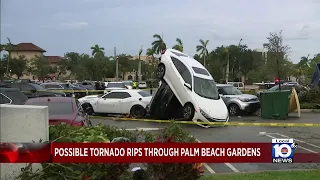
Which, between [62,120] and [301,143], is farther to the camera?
[301,143]

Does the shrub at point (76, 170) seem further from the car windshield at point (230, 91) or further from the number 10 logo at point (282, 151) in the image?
the car windshield at point (230, 91)

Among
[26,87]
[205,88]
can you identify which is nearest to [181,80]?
[205,88]

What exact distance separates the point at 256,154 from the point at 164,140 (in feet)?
5.11

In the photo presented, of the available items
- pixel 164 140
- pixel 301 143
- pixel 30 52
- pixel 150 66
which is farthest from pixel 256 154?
pixel 30 52

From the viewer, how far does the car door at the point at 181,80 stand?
14.8 meters

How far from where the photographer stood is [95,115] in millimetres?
19719

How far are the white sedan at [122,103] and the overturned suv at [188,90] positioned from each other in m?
2.78

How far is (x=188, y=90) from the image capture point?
1483cm

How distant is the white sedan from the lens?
18453 mm

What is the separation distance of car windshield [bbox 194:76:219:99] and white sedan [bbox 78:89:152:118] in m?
3.84

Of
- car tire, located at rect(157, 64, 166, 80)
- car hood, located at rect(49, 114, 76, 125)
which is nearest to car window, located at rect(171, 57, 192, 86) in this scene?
car tire, located at rect(157, 64, 166, 80)

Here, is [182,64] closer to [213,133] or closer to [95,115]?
[213,133]

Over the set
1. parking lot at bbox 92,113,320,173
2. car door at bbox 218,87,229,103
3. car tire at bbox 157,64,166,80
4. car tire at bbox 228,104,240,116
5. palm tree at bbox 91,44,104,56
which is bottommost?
parking lot at bbox 92,113,320,173

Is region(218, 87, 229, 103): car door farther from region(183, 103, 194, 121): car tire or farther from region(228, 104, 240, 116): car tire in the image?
region(183, 103, 194, 121): car tire
